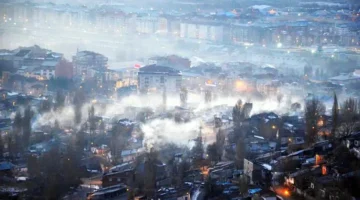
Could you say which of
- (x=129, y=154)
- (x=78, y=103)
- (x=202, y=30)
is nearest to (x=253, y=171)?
(x=129, y=154)

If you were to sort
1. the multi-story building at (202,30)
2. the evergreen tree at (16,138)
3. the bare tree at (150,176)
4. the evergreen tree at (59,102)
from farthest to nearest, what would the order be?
1. the multi-story building at (202,30)
2. the evergreen tree at (59,102)
3. the evergreen tree at (16,138)
4. the bare tree at (150,176)

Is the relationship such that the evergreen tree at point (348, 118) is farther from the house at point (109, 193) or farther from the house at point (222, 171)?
the house at point (109, 193)

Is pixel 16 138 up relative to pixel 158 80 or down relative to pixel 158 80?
up

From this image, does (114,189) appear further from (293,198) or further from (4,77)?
(4,77)

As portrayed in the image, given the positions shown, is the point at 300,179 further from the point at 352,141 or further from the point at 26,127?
the point at 26,127

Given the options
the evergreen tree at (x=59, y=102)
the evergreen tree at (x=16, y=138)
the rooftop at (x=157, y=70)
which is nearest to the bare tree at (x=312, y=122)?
the evergreen tree at (x=16, y=138)

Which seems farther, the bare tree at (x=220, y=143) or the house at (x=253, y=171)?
the bare tree at (x=220, y=143)

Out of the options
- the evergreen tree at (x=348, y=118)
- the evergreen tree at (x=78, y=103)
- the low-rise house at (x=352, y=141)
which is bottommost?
the evergreen tree at (x=78, y=103)

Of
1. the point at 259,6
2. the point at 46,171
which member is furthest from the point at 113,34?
the point at 46,171

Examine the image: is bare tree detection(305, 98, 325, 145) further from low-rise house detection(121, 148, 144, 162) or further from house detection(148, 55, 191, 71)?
house detection(148, 55, 191, 71)

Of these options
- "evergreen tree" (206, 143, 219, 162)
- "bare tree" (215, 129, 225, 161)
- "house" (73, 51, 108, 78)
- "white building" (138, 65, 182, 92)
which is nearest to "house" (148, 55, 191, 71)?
"house" (73, 51, 108, 78)
